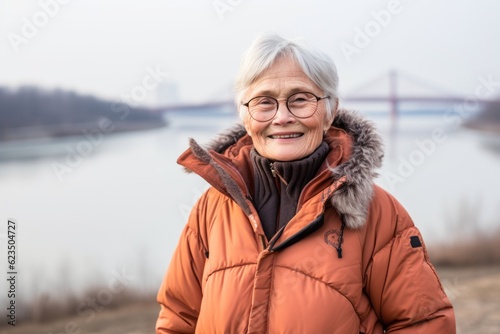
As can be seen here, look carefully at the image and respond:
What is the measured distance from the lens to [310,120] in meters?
1.54

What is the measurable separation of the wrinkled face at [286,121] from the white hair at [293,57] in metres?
0.01

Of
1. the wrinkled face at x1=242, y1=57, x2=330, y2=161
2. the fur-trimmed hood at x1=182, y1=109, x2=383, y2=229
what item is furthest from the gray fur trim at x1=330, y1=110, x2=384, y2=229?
the wrinkled face at x1=242, y1=57, x2=330, y2=161

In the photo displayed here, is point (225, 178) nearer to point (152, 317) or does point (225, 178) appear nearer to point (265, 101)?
point (265, 101)

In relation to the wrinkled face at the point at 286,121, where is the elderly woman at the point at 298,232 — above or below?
below

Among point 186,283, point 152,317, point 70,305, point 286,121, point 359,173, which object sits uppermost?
point 286,121

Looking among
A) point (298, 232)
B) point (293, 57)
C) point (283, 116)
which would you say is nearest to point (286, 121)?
point (283, 116)

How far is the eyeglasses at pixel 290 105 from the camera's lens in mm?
1544

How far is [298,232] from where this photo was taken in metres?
1.47

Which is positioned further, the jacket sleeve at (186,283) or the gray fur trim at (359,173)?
the jacket sleeve at (186,283)

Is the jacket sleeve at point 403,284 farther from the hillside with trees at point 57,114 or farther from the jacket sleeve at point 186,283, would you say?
the hillside with trees at point 57,114

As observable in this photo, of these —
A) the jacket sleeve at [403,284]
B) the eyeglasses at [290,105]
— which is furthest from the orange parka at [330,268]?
the eyeglasses at [290,105]

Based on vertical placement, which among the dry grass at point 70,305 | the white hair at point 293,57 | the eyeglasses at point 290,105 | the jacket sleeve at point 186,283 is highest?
the white hair at point 293,57

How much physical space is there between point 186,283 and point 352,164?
0.53 m

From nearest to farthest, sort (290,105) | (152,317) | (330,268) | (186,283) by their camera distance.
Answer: (330,268), (290,105), (186,283), (152,317)
